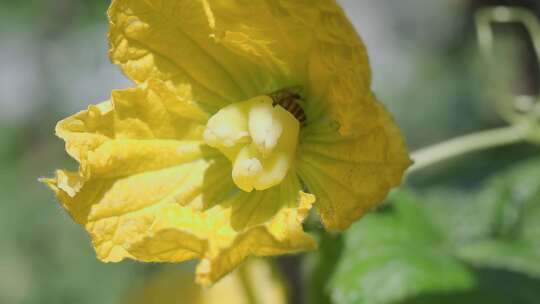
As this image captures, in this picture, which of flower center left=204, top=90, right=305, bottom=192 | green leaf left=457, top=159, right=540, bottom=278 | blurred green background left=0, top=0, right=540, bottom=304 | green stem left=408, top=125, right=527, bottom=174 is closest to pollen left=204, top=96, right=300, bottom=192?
flower center left=204, top=90, right=305, bottom=192

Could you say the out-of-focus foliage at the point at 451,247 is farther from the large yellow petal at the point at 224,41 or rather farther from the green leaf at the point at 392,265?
the large yellow petal at the point at 224,41

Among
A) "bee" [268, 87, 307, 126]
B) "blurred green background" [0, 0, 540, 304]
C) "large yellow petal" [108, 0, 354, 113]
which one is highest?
"large yellow petal" [108, 0, 354, 113]

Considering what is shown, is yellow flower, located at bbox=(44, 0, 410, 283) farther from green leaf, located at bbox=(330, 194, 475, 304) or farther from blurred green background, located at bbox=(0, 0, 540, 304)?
green leaf, located at bbox=(330, 194, 475, 304)

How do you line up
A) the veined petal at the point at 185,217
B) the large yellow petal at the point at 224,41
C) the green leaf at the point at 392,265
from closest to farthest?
the veined petal at the point at 185,217
the large yellow petal at the point at 224,41
the green leaf at the point at 392,265

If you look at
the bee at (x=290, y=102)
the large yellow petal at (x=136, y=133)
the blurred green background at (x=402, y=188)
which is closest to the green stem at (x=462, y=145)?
the blurred green background at (x=402, y=188)

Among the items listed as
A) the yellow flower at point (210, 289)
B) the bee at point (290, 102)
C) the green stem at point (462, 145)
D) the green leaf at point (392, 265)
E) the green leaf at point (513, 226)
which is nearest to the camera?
the bee at point (290, 102)

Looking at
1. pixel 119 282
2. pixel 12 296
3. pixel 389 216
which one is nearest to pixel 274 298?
pixel 389 216
